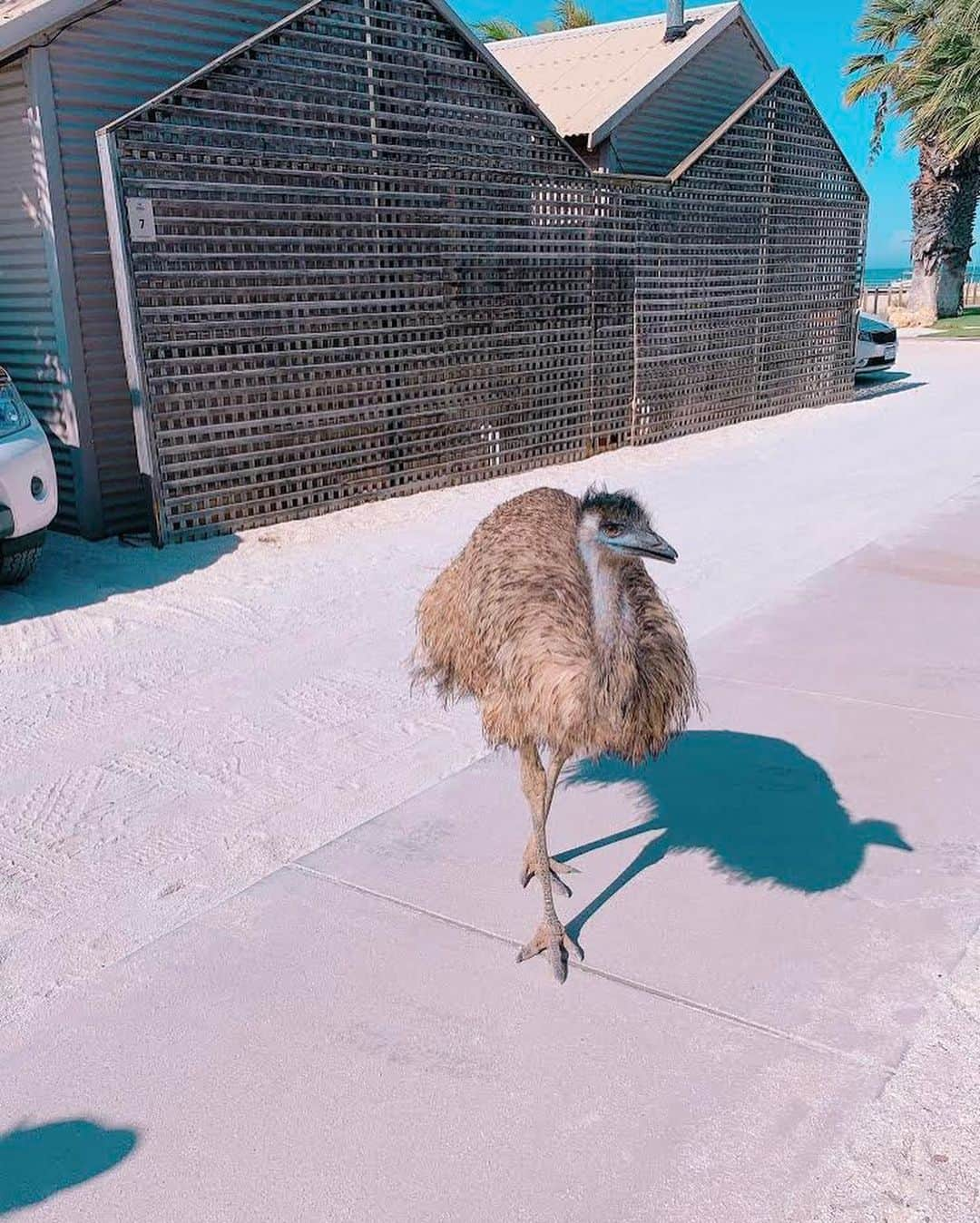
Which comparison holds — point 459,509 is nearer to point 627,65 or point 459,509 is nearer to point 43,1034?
point 43,1034

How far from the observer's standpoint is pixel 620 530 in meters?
3.01

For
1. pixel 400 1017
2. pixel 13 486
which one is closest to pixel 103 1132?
pixel 400 1017

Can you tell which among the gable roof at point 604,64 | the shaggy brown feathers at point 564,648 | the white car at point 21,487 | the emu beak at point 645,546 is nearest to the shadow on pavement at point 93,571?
the white car at point 21,487

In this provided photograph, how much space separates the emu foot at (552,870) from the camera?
12.3 ft

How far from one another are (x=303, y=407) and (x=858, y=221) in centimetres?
1162

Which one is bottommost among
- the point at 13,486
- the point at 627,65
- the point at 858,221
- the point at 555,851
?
the point at 555,851

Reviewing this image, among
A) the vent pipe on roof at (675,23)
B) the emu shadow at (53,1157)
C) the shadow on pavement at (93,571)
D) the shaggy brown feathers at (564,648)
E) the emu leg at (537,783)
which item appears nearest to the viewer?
the emu shadow at (53,1157)

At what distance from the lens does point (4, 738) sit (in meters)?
4.89

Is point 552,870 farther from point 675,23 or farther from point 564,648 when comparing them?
point 675,23

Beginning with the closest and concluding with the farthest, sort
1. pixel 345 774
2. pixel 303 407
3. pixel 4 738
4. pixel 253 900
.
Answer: pixel 253 900, pixel 345 774, pixel 4 738, pixel 303 407

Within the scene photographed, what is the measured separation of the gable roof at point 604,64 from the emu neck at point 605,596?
1148cm

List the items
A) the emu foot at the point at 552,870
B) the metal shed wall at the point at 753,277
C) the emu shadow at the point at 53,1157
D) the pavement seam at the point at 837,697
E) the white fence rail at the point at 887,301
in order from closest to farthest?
the emu shadow at the point at 53,1157
the emu foot at the point at 552,870
the pavement seam at the point at 837,697
the metal shed wall at the point at 753,277
the white fence rail at the point at 887,301

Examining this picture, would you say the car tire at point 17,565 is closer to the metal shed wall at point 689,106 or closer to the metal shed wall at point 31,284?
the metal shed wall at point 31,284

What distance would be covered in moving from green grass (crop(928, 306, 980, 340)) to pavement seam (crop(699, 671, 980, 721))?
24.6m
